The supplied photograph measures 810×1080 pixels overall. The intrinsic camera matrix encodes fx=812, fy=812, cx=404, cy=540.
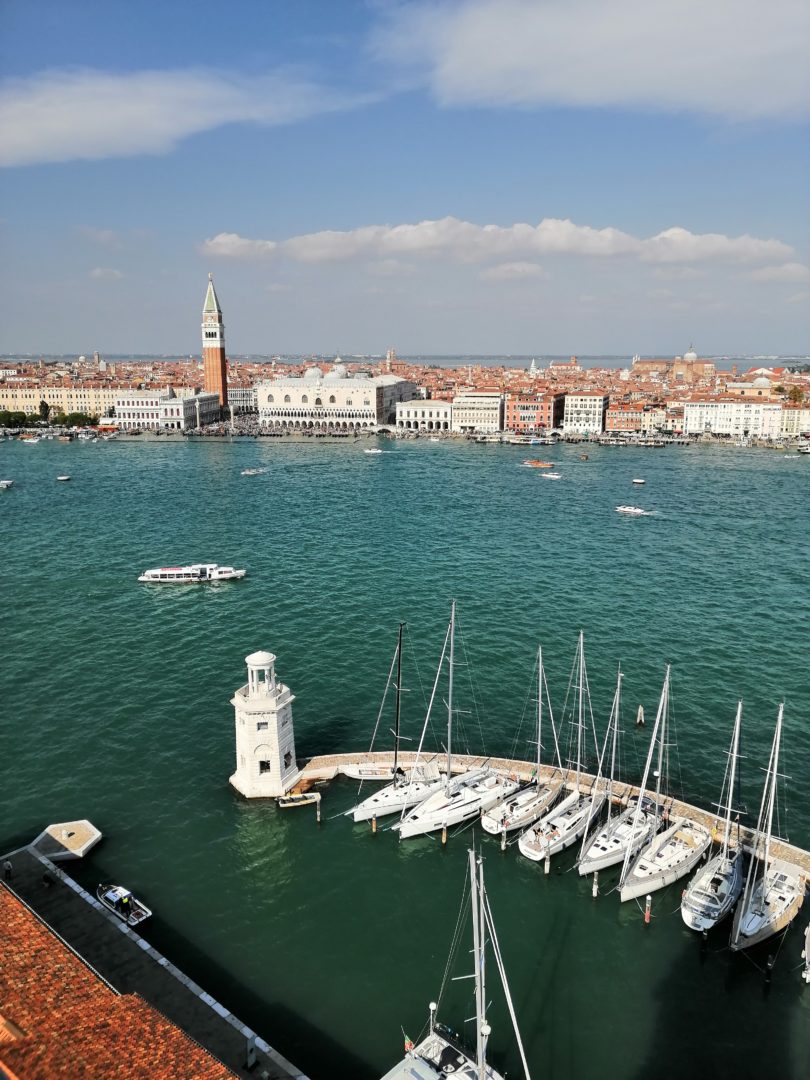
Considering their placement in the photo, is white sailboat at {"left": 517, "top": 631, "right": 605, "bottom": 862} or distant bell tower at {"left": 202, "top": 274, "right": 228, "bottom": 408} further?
distant bell tower at {"left": 202, "top": 274, "right": 228, "bottom": 408}

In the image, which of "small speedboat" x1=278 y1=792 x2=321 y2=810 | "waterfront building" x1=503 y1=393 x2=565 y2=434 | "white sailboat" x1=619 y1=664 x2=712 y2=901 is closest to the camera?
"white sailboat" x1=619 y1=664 x2=712 y2=901

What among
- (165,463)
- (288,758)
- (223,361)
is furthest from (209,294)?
(288,758)

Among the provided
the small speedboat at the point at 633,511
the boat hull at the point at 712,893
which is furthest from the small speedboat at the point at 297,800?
the small speedboat at the point at 633,511

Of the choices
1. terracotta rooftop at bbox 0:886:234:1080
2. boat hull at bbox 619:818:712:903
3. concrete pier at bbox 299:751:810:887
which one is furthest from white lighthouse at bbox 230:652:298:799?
boat hull at bbox 619:818:712:903

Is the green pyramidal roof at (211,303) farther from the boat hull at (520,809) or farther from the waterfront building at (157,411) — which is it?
the boat hull at (520,809)

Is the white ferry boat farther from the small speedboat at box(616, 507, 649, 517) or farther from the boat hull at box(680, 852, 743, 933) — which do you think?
the small speedboat at box(616, 507, 649, 517)

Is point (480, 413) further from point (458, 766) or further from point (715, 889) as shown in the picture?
point (715, 889)

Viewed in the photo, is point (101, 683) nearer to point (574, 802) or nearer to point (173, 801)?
point (173, 801)

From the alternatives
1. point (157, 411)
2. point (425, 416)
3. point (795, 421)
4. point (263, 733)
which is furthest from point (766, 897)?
point (157, 411)
